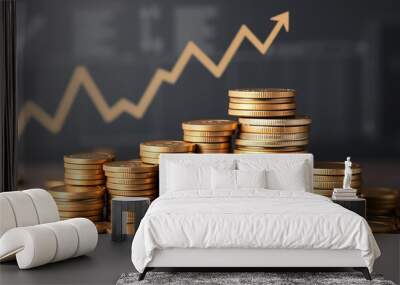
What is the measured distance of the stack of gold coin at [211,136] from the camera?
8758 millimetres

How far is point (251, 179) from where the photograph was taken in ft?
Answer: 25.7

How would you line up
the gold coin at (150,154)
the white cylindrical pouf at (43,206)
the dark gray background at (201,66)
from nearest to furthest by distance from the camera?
the white cylindrical pouf at (43,206)
the gold coin at (150,154)
the dark gray background at (201,66)

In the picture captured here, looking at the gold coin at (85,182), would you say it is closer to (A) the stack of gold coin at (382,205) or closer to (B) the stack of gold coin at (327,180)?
(B) the stack of gold coin at (327,180)

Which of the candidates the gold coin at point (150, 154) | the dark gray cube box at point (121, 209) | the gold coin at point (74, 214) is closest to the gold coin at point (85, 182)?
the gold coin at point (74, 214)

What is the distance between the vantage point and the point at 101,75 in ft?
31.9

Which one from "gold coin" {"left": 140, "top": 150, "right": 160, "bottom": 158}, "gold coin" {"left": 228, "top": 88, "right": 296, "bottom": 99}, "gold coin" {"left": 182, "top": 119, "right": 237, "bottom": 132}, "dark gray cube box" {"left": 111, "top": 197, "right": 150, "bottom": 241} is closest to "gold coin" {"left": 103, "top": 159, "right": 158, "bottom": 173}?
"gold coin" {"left": 140, "top": 150, "right": 160, "bottom": 158}

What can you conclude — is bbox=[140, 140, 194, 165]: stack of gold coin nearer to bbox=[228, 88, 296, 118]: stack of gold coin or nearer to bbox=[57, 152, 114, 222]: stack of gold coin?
bbox=[57, 152, 114, 222]: stack of gold coin

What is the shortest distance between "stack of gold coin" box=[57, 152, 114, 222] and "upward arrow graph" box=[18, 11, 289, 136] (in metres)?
0.74

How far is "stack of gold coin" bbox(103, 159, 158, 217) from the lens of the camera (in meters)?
8.71

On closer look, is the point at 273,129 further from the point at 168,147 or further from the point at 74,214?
the point at 74,214

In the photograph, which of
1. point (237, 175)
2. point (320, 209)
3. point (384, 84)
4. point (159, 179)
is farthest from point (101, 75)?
point (320, 209)

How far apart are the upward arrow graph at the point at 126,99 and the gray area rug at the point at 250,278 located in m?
3.39

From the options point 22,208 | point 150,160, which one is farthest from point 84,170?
point 22,208

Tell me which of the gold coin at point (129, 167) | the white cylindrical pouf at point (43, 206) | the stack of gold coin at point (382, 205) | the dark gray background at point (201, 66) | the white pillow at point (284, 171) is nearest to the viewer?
the white cylindrical pouf at point (43, 206)
